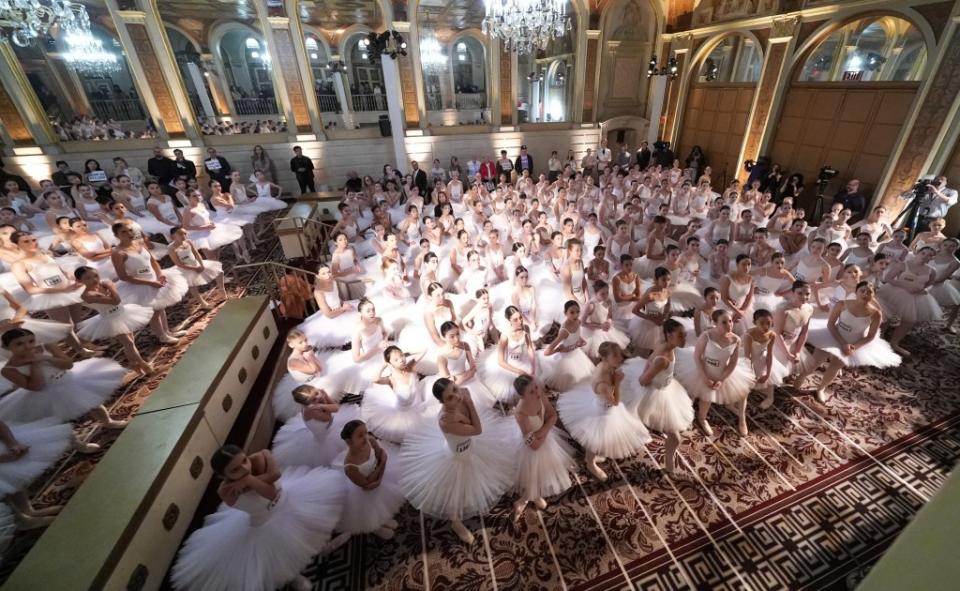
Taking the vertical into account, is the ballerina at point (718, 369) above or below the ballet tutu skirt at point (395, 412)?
above

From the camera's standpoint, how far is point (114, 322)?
438cm

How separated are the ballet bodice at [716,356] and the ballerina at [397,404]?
8.45 ft

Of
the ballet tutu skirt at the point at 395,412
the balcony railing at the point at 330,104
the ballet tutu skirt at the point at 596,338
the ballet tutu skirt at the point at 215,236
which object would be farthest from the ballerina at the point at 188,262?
the balcony railing at the point at 330,104

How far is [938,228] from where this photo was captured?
537 centimetres

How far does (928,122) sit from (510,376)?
10326 mm

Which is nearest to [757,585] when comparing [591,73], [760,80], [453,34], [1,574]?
[1,574]

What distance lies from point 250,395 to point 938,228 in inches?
361

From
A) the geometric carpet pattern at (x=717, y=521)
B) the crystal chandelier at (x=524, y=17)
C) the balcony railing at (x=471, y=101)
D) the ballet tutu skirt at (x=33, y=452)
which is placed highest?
the crystal chandelier at (x=524, y=17)

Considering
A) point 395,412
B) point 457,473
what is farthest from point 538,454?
point 395,412

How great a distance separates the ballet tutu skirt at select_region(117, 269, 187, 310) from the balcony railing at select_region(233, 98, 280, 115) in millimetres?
18725

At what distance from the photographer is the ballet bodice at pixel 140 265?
194 inches

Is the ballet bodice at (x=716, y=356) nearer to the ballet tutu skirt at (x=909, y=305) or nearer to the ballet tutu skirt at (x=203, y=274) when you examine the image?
the ballet tutu skirt at (x=909, y=305)

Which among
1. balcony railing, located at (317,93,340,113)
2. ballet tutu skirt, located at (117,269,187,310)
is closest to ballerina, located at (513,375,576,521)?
ballet tutu skirt, located at (117,269,187,310)

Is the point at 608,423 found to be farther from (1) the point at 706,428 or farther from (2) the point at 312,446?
(2) the point at 312,446
